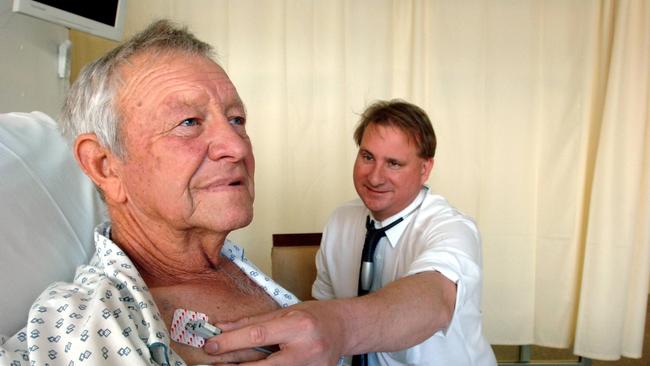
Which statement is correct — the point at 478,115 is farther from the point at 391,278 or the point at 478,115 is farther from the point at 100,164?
the point at 100,164

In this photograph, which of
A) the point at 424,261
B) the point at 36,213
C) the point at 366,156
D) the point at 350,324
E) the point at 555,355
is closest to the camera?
the point at 350,324

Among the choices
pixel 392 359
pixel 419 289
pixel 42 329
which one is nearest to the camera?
pixel 42 329

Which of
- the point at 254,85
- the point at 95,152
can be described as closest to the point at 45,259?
the point at 95,152

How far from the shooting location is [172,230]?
0.82 meters

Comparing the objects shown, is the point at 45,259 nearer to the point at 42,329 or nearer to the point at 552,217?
the point at 42,329

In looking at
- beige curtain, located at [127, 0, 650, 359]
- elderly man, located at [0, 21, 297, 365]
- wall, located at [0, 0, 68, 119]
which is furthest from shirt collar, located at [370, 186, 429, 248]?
wall, located at [0, 0, 68, 119]

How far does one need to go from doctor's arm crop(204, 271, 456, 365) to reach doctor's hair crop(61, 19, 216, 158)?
Result: 39cm

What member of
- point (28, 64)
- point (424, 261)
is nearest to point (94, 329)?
point (424, 261)

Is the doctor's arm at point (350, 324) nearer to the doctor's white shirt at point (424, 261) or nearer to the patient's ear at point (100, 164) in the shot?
the doctor's white shirt at point (424, 261)

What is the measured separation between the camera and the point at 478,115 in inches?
89.7

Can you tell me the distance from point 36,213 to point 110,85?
0.95 ft

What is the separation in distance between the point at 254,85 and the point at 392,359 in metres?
1.47

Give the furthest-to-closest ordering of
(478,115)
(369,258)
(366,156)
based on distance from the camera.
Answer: (478,115) < (366,156) < (369,258)

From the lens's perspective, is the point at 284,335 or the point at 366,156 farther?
the point at 366,156
